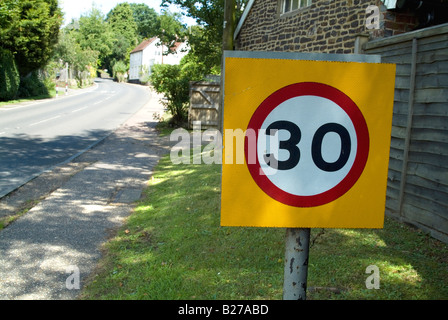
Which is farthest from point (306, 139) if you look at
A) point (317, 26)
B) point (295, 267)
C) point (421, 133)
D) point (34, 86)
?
point (34, 86)

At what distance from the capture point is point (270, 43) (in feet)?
39.4

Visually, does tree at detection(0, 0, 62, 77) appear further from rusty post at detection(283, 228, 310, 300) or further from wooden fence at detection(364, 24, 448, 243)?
rusty post at detection(283, 228, 310, 300)

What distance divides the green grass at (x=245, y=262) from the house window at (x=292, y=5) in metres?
6.42

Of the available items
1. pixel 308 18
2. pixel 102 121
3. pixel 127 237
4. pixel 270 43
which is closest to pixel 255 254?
pixel 127 237

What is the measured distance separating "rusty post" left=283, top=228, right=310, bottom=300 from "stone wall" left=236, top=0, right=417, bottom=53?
246 inches

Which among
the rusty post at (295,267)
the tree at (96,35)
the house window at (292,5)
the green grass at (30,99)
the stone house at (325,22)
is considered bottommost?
the green grass at (30,99)

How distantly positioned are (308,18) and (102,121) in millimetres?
13150

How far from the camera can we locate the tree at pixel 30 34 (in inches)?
1091

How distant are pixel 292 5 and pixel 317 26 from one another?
1.92 metres

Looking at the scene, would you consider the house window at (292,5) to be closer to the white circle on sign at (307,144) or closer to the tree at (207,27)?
the tree at (207,27)

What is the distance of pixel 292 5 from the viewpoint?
36.1 ft

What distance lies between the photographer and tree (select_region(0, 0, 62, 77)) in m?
27.7

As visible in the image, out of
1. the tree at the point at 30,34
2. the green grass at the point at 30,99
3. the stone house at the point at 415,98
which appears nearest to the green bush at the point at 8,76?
the green grass at the point at 30,99

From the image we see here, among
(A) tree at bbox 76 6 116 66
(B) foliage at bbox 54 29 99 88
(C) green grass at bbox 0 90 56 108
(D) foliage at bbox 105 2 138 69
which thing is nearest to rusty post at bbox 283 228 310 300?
(C) green grass at bbox 0 90 56 108
